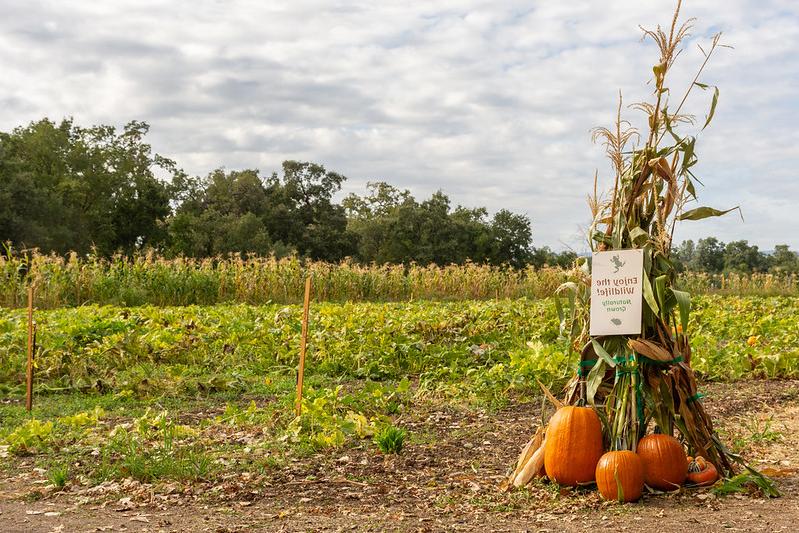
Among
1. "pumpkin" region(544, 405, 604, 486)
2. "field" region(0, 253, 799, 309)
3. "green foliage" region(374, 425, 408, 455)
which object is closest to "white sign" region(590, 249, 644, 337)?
"pumpkin" region(544, 405, 604, 486)

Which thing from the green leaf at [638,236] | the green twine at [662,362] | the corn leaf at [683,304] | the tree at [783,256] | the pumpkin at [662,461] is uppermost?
the tree at [783,256]

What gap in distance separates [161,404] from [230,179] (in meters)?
40.7

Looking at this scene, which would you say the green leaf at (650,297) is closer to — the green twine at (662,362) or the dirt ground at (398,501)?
the green twine at (662,362)

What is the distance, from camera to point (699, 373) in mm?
7871

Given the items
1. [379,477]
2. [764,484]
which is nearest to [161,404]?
[379,477]

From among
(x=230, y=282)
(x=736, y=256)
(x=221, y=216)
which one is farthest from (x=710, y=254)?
(x=230, y=282)

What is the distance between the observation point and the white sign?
13.6 ft

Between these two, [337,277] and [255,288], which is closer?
[255,288]

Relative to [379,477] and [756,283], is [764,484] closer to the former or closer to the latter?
[379,477]

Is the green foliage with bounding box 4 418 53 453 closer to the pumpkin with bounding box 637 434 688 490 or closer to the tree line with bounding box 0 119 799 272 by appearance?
the pumpkin with bounding box 637 434 688 490

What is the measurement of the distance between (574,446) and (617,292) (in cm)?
83

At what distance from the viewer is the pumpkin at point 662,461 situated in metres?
4.02

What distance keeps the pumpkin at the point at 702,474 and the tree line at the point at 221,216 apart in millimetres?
32074

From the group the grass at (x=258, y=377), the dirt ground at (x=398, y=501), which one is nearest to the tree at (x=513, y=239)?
the grass at (x=258, y=377)
